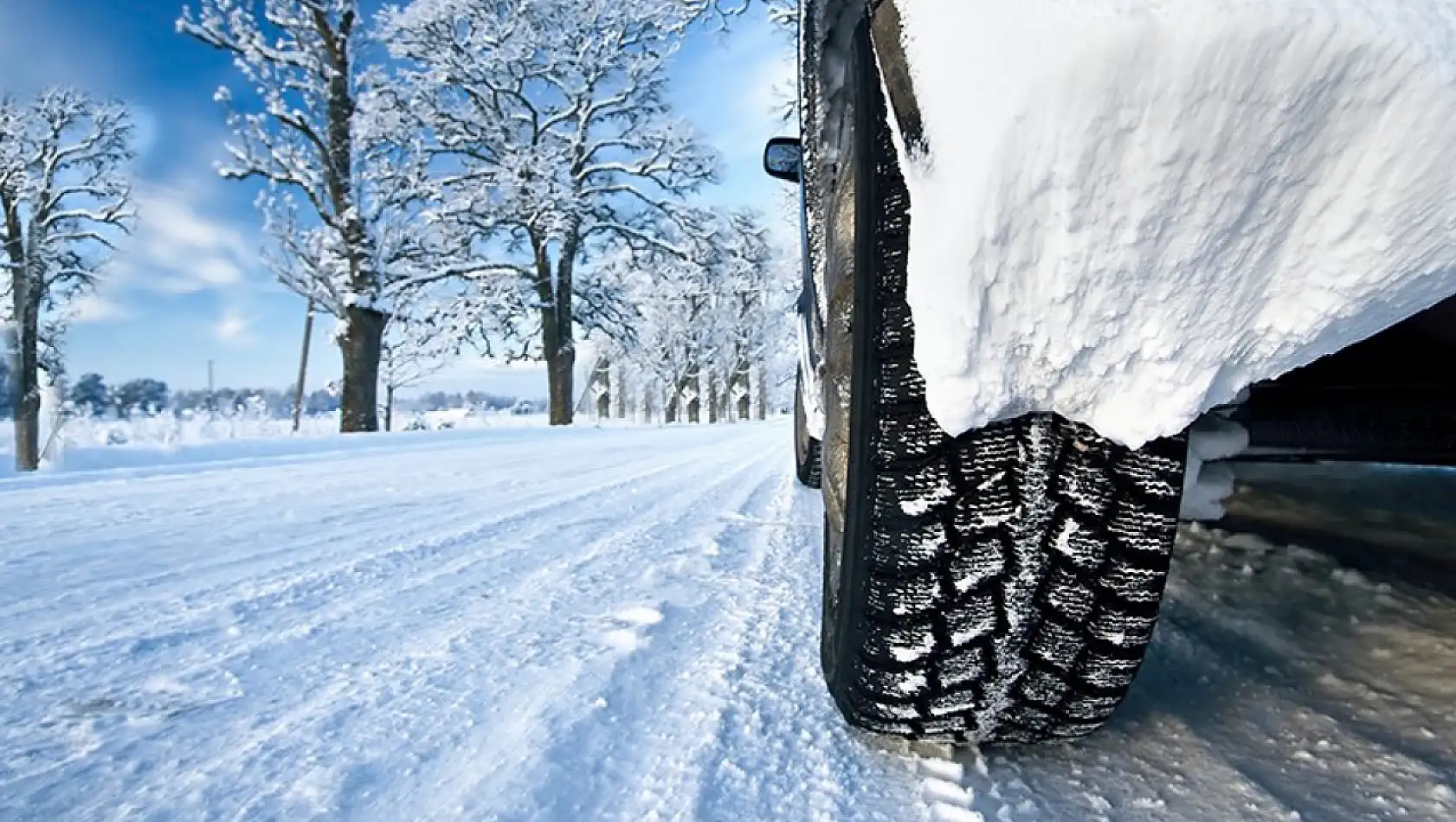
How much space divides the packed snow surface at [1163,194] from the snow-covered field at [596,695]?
0.48 metres

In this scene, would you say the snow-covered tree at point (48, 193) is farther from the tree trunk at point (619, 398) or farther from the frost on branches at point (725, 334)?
the tree trunk at point (619, 398)

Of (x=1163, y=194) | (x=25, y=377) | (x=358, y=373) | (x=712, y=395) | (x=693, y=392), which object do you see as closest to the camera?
(x=1163, y=194)

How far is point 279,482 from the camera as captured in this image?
3330 mm

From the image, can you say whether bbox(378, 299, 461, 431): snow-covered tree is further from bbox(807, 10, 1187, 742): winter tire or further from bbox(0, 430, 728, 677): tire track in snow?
bbox(807, 10, 1187, 742): winter tire

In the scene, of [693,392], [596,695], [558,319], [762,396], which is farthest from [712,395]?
[596,695]

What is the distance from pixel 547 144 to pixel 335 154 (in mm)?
3361

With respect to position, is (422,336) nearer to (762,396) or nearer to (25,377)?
(25,377)

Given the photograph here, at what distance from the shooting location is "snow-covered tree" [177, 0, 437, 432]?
941 centimetres

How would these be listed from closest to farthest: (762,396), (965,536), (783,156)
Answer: (965,536), (783,156), (762,396)

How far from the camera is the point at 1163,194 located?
20.5 inches

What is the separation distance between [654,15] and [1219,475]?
1274 cm

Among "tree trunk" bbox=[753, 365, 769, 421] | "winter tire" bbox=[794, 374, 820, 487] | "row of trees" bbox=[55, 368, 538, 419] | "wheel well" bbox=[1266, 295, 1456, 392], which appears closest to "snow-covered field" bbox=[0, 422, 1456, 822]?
"wheel well" bbox=[1266, 295, 1456, 392]

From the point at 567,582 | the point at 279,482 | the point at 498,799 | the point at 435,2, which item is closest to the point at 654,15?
the point at 435,2

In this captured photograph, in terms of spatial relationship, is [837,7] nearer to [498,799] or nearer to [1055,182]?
[1055,182]
